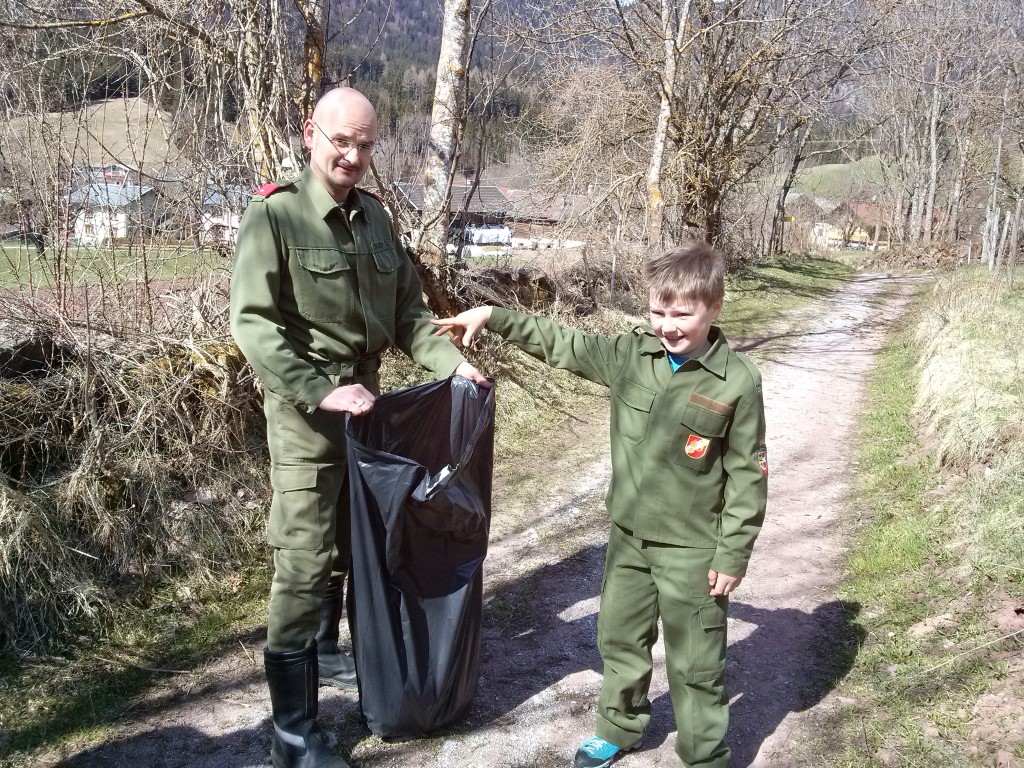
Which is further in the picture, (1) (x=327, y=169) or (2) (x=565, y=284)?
(2) (x=565, y=284)

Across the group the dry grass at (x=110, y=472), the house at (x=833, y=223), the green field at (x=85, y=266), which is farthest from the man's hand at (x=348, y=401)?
the house at (x=833, y=223)

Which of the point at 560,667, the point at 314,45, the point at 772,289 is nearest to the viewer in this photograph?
the point at 560,667

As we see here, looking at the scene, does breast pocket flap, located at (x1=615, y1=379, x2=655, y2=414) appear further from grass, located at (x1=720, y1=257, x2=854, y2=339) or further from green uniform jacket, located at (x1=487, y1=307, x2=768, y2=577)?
grass, located at (x1=720, y1=257, x2=854, y2=339)

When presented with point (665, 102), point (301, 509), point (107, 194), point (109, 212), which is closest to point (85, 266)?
point (109, 212)

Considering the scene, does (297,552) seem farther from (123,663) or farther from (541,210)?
(541,210)

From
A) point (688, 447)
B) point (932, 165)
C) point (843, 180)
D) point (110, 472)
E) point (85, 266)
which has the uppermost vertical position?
point (843, 180)

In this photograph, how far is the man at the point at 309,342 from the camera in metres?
2.34

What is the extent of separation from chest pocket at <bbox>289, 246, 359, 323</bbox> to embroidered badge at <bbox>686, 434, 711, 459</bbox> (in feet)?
3.60

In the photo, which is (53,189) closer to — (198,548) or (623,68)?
(198,548)

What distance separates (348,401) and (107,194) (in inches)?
117

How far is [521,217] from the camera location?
426 inches

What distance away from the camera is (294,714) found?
2.52m

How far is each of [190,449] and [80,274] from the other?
1072mm

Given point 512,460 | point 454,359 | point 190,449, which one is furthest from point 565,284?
point 454,359
